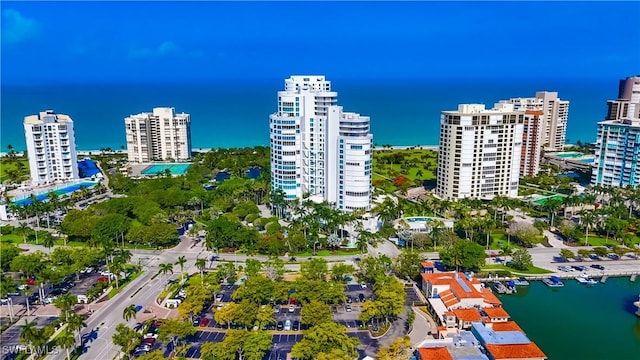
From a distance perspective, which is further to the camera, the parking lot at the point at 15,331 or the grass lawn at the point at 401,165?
the grass lawn at the point at 401,165

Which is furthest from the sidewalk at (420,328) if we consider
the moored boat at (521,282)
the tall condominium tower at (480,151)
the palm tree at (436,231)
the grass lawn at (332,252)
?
the tall condominium tower at (480,151)

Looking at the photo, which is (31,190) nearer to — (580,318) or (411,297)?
(411,297)

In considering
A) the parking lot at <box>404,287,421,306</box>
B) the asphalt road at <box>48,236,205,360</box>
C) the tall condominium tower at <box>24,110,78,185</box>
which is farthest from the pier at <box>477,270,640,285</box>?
the tall condominium tower at <box>24,110,78,185</box>

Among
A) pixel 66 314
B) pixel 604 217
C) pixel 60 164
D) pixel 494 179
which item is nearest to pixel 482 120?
pixel 494 179

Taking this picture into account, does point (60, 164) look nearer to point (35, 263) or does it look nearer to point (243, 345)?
point (35, 263)

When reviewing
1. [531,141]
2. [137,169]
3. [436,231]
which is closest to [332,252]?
[436,231]

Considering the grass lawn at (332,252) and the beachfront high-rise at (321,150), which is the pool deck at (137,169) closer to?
the beachfront high-rise at (321,150)
